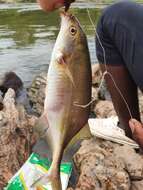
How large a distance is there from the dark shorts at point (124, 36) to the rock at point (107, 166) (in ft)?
5.30

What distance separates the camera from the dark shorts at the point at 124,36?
393cm

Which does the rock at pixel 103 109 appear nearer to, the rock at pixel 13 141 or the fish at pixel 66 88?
the rock at pixel 13 141

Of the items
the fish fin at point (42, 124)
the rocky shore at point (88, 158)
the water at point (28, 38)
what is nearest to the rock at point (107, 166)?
the rocky shore at point (88, 158)

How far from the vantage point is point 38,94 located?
392 inches

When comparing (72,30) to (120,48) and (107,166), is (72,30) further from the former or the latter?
(107,166)

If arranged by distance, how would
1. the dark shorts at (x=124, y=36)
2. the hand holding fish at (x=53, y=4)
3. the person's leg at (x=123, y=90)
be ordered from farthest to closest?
the person's leg at (x=123, y=90) → the dark shorts at (x=124, y=36) → the hand holding fish at (x=53, y=4)

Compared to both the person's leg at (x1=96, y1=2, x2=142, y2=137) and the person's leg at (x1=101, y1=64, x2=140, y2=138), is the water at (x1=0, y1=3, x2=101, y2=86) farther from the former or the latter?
the person's leg at (x1=96, y1=2, x2=142, y2=137)

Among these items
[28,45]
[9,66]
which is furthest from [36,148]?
[28,45]

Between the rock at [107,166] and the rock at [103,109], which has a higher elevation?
the rock at [107,166]

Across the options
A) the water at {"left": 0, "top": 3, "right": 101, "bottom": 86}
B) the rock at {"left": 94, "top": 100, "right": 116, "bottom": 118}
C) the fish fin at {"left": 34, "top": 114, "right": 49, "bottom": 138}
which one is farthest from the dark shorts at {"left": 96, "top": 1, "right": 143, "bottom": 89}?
the water at {"left": 0, "top": 3, "right": 101, "bottom": 86}

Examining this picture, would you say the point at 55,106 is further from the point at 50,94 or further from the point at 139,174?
the point at 139,174

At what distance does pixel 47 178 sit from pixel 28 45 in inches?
531

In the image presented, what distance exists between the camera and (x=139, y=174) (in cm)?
569

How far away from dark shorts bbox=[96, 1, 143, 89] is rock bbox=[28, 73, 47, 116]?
537cm
